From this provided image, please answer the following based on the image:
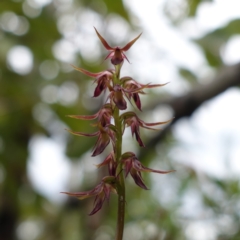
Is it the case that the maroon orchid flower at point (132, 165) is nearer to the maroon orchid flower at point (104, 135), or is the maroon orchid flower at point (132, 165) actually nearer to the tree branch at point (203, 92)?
the maroon orchid flower at point (104, 135)

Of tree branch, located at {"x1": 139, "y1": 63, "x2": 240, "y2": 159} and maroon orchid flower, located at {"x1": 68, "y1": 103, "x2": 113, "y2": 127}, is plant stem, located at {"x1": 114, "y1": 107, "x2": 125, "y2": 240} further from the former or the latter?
tree branch, located at {"x1": 139, "y1": 63, "x2": 240, "y2": 159}

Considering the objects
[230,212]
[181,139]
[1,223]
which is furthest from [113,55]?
[1,223]

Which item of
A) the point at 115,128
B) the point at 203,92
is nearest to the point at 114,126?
the point at 115,128

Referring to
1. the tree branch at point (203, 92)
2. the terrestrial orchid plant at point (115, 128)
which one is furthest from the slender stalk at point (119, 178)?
the tree branch at point (203, 92)

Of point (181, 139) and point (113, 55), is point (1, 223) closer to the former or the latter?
point (181, 139)

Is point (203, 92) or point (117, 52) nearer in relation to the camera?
point (117, 52)

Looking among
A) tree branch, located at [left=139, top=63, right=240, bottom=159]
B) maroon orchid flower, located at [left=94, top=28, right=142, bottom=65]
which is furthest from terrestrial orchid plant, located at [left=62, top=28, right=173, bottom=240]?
tree branch, located at [left=139, top=63, right=240, bottom=159]

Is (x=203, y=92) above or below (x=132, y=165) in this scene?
below

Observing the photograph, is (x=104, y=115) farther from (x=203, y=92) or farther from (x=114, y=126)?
(x=203, y=92)
